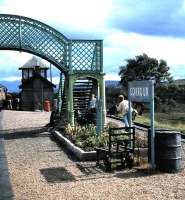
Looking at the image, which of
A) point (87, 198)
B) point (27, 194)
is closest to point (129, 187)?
point (87, 198)

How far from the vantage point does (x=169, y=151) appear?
10.7 metres

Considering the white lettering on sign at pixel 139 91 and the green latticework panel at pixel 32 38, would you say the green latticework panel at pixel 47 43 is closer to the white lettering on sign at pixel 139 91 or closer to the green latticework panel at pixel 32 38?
the green latticework panel at pixel 32 38

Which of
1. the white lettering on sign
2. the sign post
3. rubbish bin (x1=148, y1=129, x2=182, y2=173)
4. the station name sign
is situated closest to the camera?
rubbish bin (x1=148, y1=129, x2=182, y2=173)

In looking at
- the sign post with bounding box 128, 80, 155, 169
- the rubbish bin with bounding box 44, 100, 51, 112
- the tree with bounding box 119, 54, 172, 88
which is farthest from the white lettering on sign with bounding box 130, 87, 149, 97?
the tree with bounding box 119, 54, 172, 88

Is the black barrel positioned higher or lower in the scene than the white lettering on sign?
lower

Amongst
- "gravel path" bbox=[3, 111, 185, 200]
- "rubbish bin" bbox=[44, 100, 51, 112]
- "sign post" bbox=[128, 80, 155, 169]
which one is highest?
"rubbish bin" bbox=[44, 100, 51, 112]

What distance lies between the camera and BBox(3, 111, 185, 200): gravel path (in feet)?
28.8

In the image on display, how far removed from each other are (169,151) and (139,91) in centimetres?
181

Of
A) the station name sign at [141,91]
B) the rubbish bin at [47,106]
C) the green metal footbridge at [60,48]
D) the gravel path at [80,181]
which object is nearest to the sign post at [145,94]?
the station name sign at [141,91]

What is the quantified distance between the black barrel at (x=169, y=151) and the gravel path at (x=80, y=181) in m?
0.23

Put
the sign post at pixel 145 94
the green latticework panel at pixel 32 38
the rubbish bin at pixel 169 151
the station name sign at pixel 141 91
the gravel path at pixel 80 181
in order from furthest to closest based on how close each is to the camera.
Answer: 1. the green latticework panel at pixel 32 38
2. the station name sign at pixel 141 91
3. the sign post at pixel 145 94
4. the rubbish bin at pixel 169 151
5. the gravel path at pixel 80 181

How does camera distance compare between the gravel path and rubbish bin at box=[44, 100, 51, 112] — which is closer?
the gravel path

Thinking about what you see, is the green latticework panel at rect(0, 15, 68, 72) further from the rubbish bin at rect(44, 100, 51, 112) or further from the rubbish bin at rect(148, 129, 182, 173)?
the rubbish bin at rect(44, 100, 51, 112)

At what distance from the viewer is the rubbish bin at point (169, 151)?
34.9ft
